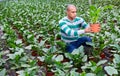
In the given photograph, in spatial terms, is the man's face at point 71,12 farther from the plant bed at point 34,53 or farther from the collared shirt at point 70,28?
the plant bed at point 34,53

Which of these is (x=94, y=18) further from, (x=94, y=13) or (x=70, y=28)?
(x=70, y=28)

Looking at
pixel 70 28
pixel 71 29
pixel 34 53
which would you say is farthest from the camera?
pixel 34 53

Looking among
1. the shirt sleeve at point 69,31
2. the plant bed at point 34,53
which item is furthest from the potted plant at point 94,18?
the plant bed at point 34,53

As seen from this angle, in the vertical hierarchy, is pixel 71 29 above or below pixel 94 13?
below

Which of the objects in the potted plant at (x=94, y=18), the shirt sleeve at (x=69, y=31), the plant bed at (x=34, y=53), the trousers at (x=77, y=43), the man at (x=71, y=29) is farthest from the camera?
the plant bed at (x=34, y=53)

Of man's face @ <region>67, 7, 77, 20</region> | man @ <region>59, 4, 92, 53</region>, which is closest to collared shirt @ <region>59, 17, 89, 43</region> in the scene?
man @ <region>59, 4, 92, 53</region>

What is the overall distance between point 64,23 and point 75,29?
28cm

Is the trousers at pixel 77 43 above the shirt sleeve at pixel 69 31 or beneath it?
beneath

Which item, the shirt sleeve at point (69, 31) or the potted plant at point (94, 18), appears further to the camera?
the shirt sleeve at point (69, 31)

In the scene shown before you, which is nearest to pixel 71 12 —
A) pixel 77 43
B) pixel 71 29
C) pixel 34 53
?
pixel 71 29

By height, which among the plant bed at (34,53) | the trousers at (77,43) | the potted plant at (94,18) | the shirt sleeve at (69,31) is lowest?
the plant bed at (34,53)

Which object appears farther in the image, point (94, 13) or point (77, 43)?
point (77, 43)

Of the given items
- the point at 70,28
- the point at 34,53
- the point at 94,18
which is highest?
the point at 94,18

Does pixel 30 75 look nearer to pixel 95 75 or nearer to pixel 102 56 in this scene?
pixel 95 75
